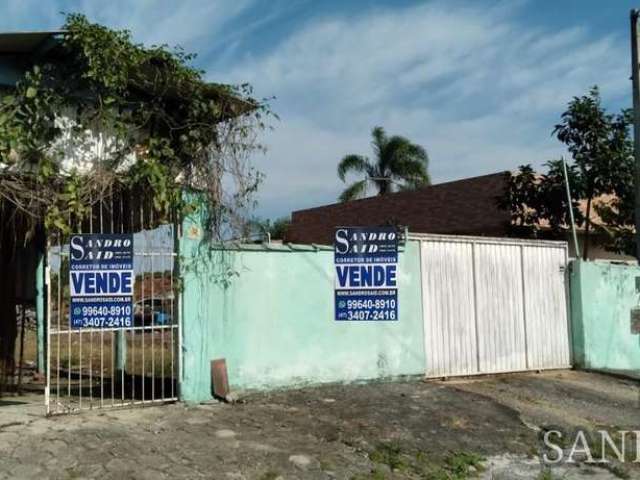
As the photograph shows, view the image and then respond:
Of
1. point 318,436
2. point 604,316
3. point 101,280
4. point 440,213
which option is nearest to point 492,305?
point 604,316

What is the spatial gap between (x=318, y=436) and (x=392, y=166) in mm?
21557

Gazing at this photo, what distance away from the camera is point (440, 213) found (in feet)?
66.3

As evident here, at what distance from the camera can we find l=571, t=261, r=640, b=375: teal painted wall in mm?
12219

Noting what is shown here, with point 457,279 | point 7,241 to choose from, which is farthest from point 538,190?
point 7,241

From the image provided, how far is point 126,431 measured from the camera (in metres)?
7.00

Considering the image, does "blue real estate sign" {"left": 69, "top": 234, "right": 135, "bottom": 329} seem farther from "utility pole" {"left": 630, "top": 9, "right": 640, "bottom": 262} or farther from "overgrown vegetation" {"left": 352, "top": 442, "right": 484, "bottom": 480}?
"utility pole" {"left": 630, "top": 9, "right": 640, "bottom": 262}

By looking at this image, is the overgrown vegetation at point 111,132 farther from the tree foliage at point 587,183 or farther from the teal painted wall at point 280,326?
the tree foliage at point 587,183

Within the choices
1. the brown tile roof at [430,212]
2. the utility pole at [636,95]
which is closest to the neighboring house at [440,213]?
the brown tile roof at [430,212]

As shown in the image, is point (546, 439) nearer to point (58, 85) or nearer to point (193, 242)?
point (193, 242)

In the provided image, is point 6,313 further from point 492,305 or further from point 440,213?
point 440,213

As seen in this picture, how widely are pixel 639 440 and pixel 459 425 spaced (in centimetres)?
209

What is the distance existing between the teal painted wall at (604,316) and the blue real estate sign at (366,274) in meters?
5.00

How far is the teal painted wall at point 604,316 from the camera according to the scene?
481 inches

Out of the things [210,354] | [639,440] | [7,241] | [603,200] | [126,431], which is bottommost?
[639,440]
